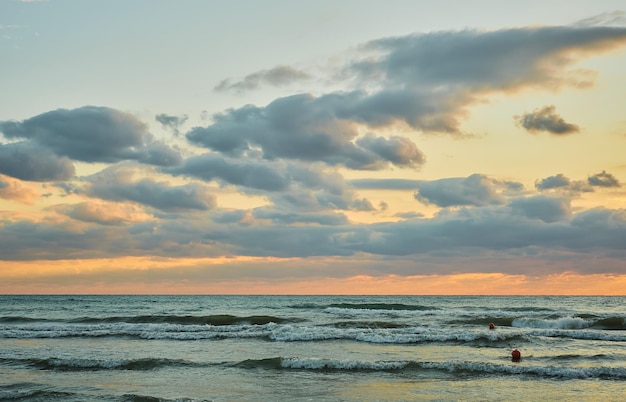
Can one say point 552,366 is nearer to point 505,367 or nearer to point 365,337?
point 505,367

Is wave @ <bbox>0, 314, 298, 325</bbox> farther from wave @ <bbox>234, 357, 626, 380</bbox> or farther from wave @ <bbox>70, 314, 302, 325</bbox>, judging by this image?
wave @ <bbox>234, 357, 626, 380</bbox>

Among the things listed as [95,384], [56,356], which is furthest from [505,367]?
[56,356]

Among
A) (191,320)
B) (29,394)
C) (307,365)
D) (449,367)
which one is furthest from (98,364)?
(191,320)

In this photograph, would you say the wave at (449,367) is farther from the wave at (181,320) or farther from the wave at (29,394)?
the wave at (181,320)

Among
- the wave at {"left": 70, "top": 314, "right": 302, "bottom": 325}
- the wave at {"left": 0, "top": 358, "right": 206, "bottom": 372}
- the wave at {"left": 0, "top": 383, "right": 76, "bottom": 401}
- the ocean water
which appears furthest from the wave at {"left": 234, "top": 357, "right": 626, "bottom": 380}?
the wave at {"left": 70, "top": 314, "right": 302, "bottom": 325}

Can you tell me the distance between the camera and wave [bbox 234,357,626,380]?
20625mm

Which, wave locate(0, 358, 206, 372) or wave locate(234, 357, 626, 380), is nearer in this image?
wave locate(234, 357, 626, 380)

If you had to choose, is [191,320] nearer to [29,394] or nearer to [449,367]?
[449,367]

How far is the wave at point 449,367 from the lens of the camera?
67.7 ft

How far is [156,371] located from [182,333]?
44.3 ft

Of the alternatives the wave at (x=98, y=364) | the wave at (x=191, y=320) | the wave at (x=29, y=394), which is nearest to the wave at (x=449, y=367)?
the wave at (x=98, y=364)

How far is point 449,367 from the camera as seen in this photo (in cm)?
2183

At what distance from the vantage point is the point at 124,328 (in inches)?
1508

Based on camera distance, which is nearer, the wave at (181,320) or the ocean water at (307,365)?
the ocean water at (307,365)
